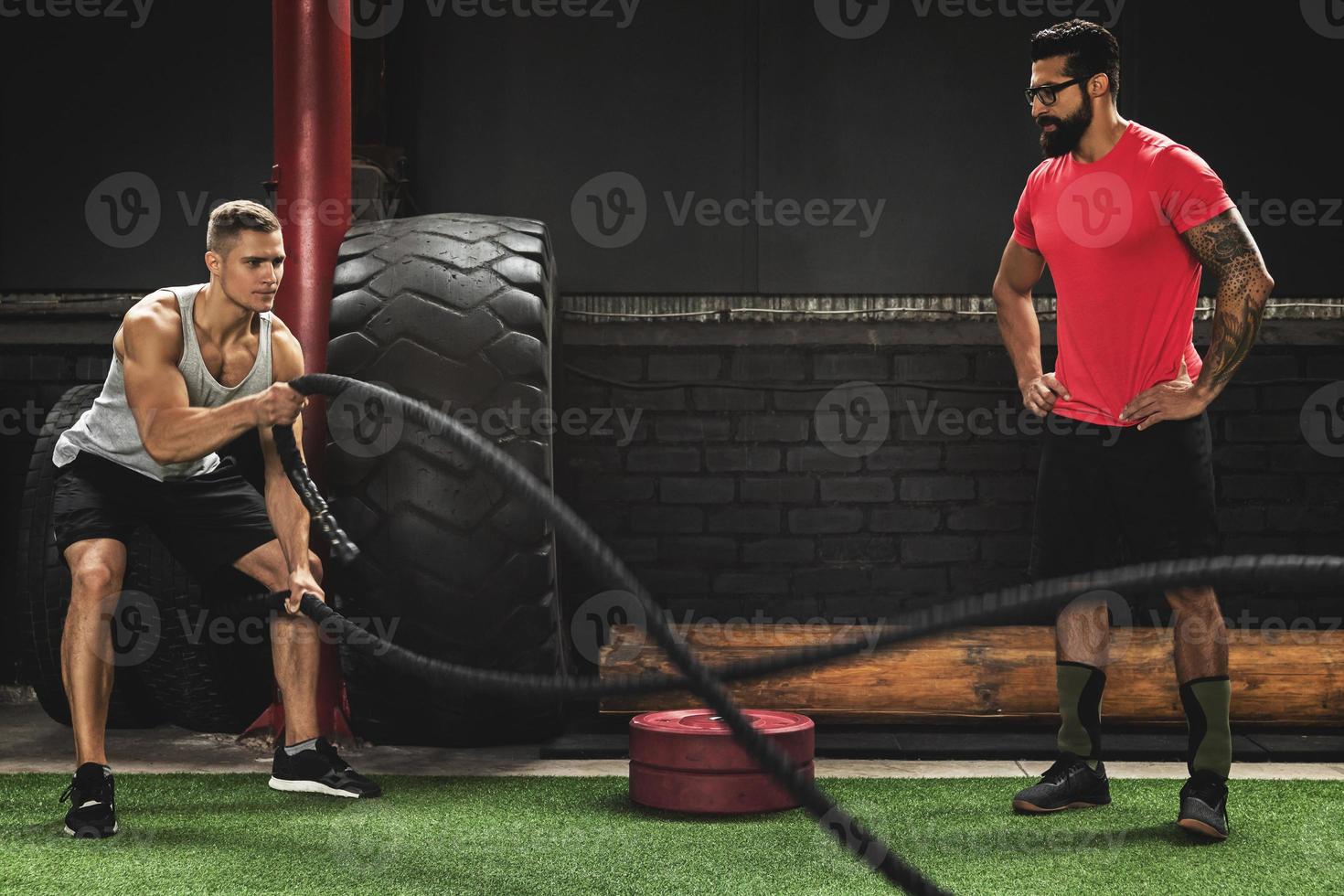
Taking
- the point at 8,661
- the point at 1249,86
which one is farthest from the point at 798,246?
the point at 8,661

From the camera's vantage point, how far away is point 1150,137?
2326mm

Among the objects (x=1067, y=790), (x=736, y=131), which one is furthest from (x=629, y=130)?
(x=1067, y=790)

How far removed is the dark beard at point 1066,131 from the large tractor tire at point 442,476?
1.16 metres

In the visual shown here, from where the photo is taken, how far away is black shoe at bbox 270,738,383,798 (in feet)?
8.26

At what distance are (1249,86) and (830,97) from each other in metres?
1.48

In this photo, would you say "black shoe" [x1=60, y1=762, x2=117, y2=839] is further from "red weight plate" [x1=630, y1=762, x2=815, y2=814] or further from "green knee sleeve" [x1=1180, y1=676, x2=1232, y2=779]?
"green knee sleeve" [x1=1180, y1=676, x2=1232, y2=779]

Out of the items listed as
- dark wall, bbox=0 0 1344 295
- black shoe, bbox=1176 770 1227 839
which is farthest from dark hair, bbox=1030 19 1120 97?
dark wall, bbox=0 0 1344 295

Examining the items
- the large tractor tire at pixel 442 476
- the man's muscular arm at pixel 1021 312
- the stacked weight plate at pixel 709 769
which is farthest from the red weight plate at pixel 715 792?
the man's muscular arm at pixel 1021 312

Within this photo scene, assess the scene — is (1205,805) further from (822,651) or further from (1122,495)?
(822,651)

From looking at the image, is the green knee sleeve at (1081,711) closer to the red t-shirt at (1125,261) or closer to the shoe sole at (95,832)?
the red t-shirt at (1125,261)

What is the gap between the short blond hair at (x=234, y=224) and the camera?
2408mm

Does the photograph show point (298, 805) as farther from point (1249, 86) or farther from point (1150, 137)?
point (1249, 86)

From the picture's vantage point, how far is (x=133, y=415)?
8.02 feet

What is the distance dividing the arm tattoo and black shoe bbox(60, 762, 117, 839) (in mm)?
2222
